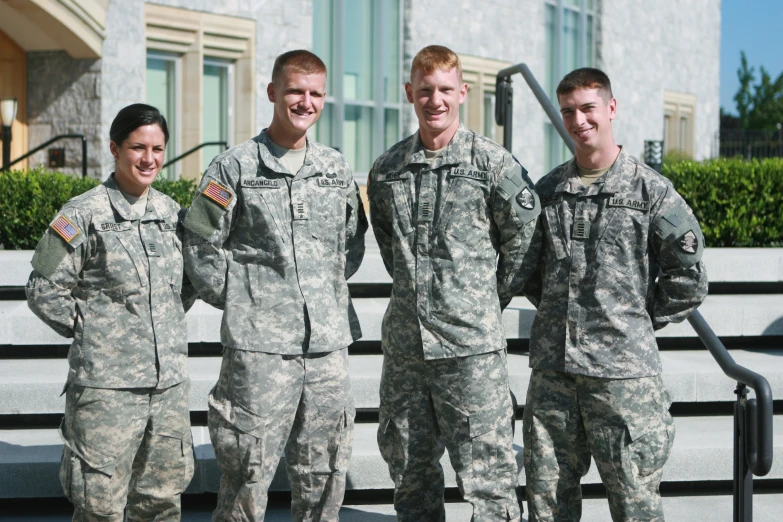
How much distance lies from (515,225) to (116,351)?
1.64 m

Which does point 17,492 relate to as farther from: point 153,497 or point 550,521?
point 550,521

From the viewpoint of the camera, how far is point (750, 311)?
6.38 m

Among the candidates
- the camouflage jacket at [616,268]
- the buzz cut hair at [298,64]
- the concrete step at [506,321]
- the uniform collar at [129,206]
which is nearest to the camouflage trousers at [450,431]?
the camouflage jacket at [616,268]

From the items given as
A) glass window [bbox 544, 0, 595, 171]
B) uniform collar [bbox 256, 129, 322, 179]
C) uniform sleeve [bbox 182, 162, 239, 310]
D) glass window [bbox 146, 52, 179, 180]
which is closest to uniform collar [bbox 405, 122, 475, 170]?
uniform collar [bbox 256, 129, 322, 179]

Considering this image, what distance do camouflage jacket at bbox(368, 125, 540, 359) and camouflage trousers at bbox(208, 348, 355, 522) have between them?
1.19ft

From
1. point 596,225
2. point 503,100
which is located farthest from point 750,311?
point 503,100

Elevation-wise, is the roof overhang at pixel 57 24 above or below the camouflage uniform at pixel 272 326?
above

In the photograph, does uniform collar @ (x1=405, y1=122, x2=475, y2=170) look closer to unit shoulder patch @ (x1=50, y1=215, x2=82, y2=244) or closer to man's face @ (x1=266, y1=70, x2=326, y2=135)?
man's face @ (x1=266, y1=70, x2=326, y2=135)

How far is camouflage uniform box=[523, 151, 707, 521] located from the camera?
3.96 meters

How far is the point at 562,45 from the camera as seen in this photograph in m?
20.0

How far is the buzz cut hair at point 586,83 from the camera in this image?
4016 millimetres

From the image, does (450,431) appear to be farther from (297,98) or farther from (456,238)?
(297,98)

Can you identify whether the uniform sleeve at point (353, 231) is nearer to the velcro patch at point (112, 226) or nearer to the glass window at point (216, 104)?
the velcro patch at point (112, 226)

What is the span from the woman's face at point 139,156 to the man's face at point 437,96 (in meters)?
1.03
